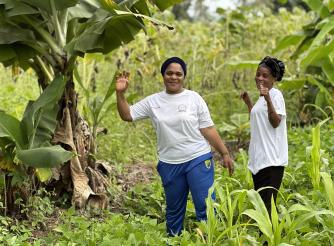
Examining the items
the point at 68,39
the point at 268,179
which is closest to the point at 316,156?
the point at 268,179

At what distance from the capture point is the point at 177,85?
4.29 meters

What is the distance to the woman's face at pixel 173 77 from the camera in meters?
4.27

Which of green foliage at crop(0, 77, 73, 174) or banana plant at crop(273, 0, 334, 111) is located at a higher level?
banana plant at crop(273, 0, 334, 111)

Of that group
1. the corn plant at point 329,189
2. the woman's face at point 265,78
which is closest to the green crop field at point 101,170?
Answer: the corn plant at point 329,189

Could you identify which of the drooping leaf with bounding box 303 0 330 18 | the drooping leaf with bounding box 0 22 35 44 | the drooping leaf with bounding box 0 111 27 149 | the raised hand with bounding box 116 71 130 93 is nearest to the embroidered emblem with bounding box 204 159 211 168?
the raised hand with bounding box 116 71 130 93

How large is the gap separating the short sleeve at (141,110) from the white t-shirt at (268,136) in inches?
31.7

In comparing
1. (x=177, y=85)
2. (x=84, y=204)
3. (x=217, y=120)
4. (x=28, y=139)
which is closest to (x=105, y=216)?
(x=84, y=204)

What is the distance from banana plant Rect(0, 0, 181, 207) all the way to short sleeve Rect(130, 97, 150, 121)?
71cm

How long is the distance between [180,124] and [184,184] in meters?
0.48

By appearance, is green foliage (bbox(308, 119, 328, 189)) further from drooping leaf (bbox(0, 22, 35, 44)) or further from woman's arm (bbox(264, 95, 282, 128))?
drooping leaf (bbox(0, 22, 35, 44))

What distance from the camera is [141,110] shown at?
4.46 meters

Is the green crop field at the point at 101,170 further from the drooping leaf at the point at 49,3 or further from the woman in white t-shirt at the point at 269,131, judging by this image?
the woman in white t-shirt at the point at 269,131

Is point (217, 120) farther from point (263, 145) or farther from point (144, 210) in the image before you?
point (263, 145)

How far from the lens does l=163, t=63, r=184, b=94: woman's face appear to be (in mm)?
4273
